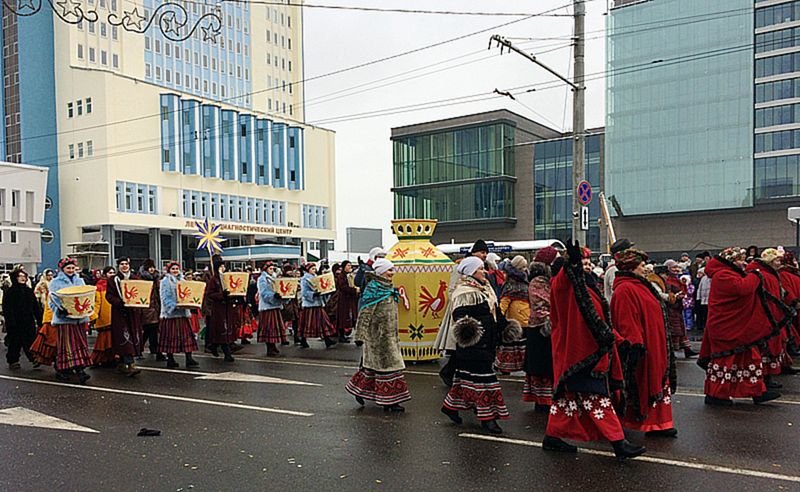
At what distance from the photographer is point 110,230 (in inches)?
2121

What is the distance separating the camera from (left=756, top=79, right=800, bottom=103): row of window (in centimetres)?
5084

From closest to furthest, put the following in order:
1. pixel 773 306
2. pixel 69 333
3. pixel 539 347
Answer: pixel 539 347 < pixel 773 306 < pixel 69 333

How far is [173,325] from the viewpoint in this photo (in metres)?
13.3

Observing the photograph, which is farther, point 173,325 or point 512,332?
point 173,325

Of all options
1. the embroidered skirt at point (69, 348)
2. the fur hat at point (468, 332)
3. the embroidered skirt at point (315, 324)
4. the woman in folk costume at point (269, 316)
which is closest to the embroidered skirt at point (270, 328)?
the woman in folk costume at point (269, 316)

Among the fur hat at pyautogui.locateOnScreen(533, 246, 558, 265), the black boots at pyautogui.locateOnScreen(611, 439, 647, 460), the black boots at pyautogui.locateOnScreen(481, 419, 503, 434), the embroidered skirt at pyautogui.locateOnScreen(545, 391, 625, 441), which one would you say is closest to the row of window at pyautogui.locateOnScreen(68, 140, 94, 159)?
the fur hat at pyautogui.locateOnScreen(533, 246, 558, 265)

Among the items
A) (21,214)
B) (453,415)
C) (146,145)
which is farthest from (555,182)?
(453,415)

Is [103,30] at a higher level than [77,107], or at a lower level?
higher

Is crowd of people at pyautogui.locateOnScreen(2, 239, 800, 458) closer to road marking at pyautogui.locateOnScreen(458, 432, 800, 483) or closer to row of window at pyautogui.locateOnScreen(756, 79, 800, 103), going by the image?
road marking at pyautogui.locateOnScreen(458, 432, 800, 483)

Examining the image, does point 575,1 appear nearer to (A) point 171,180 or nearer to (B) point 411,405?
(B) point 411,405

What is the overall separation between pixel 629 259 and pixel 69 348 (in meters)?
8.44

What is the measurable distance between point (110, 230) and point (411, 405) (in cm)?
4932

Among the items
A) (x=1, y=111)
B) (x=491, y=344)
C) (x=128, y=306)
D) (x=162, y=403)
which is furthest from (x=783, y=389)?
(x=1, y=111)

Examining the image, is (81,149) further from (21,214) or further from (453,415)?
(453,415)
